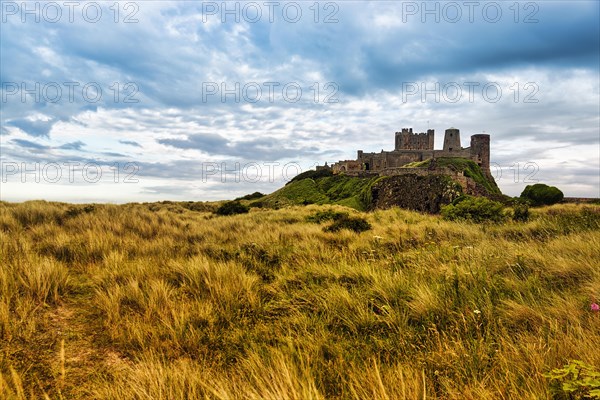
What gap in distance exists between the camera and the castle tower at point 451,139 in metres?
76.9

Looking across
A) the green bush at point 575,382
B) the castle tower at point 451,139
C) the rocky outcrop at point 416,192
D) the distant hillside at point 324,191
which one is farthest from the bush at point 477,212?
the castle tower at point 451,139

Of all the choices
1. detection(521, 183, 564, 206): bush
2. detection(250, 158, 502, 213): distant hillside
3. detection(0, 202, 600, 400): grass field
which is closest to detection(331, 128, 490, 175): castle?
detection(250, 158, 502, 213): distant hillside

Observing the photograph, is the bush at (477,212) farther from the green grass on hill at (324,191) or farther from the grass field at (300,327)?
the green grass on hill at (324,191)

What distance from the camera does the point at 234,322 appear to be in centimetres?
357

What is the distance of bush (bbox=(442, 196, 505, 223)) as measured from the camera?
14.7 m

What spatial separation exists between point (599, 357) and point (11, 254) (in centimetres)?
857

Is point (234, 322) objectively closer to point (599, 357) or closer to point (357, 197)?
point (599, 357)

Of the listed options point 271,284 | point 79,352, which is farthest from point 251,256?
point 79,352

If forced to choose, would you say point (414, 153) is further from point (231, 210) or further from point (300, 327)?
point (300, 327)

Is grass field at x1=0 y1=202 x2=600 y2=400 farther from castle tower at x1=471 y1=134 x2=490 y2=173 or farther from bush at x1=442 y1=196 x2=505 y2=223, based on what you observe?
castle tower at x1=471 y1=134 x2=490 y2=173

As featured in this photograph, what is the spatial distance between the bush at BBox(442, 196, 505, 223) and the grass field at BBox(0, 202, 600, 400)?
892 centimetres

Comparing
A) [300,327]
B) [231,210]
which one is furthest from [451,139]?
[300,327]

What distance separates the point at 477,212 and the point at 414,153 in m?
64.2

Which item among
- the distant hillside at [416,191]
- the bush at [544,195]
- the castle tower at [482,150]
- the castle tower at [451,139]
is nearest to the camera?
the bush at [544,195]
